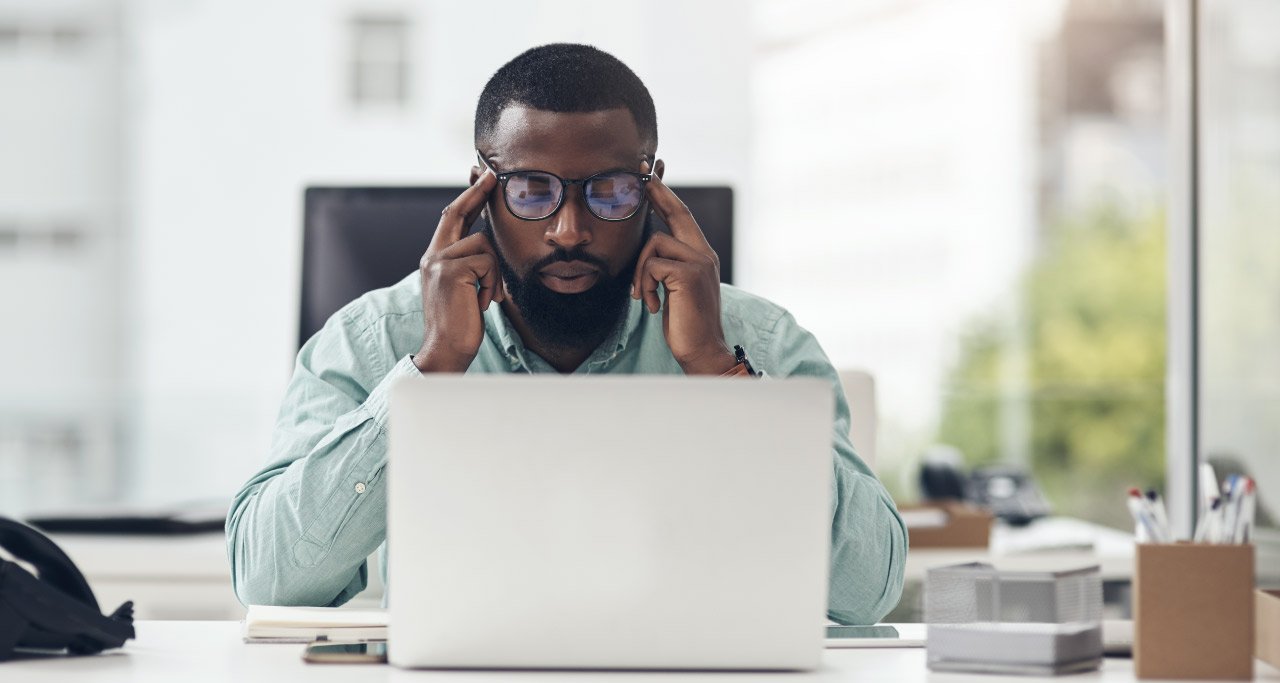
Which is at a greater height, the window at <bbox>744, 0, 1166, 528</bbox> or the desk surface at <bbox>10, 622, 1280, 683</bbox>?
the window at <bbox>744, 0, 1166, 528</bbox>

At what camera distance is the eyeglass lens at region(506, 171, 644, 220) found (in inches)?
57.6

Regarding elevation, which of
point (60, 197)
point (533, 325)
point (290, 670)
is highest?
point (60, 197)

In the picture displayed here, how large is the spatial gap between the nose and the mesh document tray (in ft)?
1.55

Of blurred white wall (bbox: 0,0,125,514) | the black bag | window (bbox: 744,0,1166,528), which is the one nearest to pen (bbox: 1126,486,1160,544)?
the black bag

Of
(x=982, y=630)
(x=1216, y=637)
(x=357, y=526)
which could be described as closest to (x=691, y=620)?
(x=982, y=630)

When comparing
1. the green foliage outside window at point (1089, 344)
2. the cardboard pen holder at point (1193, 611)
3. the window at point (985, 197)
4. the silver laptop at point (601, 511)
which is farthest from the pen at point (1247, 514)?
the window at point (985, 197)

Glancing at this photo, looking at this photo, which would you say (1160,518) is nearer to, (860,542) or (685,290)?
(860,542)

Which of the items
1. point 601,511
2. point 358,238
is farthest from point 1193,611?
point 358,238

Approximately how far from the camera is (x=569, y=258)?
1503 mm

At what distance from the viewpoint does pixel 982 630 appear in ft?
3.34

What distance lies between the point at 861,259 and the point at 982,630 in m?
16.8

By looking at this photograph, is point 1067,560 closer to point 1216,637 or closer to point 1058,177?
point 1216,637

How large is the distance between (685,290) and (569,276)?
4.7 inches

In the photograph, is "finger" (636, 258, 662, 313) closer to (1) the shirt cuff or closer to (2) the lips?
(2) the lips
